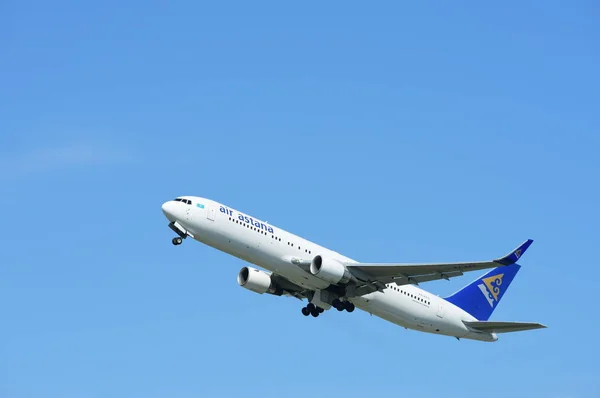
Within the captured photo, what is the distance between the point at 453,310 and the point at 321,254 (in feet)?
31.6

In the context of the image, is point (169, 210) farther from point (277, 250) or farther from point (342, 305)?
point (342, 305)

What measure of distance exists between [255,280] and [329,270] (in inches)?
238

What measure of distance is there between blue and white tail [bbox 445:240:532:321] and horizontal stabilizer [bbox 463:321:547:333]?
1722 millimetres

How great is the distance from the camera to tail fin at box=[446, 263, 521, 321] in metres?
60.2

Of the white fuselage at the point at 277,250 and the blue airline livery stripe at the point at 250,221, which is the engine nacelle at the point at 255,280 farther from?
the blue airline livery stripe at the point at 250,221

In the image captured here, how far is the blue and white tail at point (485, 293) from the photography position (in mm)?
60250

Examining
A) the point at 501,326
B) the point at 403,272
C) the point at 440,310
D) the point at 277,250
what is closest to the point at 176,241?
the point at 277,250

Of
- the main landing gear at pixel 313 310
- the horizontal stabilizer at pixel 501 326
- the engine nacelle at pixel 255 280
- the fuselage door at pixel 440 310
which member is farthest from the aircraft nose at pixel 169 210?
the horizontal stabilizer at pixel 501 326

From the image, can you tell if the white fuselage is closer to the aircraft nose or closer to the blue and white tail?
the aircraft nose

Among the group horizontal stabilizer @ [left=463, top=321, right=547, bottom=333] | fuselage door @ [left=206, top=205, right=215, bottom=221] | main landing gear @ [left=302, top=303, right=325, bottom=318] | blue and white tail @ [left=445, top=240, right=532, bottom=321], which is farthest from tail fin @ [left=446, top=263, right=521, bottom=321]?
fuselage door @ [left=206, top=205, right=215, bottom=221]

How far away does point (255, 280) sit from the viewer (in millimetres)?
57438

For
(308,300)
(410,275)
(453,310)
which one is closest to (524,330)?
(453,310)

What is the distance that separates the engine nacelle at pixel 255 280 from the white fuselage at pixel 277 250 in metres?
3.41

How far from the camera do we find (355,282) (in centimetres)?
5444
